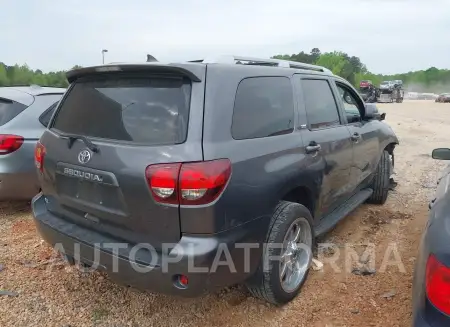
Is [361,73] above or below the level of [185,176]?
above

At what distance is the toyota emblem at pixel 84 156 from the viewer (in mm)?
2545

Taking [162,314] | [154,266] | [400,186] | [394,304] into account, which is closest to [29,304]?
[162,314]

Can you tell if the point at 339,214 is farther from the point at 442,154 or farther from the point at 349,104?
the point at 349,104

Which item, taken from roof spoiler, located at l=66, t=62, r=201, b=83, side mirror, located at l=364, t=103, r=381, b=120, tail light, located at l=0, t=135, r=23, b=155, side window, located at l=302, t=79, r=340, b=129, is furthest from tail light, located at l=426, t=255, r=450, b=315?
tail light, located at l=0, t=135, r=23, b=155

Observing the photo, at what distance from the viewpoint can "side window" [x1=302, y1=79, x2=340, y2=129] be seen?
341 cm

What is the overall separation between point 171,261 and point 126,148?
726 mm

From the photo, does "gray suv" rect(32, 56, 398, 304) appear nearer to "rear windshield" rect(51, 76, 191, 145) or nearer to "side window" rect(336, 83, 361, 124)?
"rear windshield" rect(51, 76, 191, 145)

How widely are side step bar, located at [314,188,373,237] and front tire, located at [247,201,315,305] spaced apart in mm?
265

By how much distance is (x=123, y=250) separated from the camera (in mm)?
2438

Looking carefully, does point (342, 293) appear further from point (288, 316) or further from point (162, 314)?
point (162, 314)

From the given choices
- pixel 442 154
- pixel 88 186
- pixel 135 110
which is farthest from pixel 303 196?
pixel 88 186

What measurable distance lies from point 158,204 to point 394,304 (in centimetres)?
204

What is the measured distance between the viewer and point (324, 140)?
11.2ft

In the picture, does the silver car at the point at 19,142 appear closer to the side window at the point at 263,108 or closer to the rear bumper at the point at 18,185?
the rear bumper at the point at 18,185
